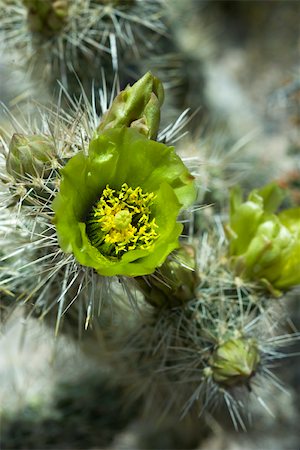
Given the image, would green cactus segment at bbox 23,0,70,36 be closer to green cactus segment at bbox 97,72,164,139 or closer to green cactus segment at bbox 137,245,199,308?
green cactus segment at bbox 97,72,164,139

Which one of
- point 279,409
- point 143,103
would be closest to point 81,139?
point 143,103

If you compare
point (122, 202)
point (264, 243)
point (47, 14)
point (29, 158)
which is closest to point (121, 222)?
point (122, 202)

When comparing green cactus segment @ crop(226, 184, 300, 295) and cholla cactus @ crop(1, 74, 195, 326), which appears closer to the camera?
cholla cactus @ crop(1, 74, 195, 326)

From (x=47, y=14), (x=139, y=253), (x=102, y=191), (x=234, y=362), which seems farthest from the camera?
(x=47, y=14)

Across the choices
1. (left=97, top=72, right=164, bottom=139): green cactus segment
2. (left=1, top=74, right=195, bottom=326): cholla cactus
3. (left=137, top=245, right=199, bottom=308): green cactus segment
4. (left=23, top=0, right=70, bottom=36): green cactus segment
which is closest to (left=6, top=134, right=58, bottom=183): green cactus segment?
(left=1, top=74, right=195, bottom=326): cholla cactus

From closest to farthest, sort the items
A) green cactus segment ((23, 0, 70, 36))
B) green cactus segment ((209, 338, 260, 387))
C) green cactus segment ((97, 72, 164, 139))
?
green cactus segment ((97, 72, 164, 139)), green cactus segment ((209, 338, 260, 387)), green cactus segment ((23, 0, 70, 36))

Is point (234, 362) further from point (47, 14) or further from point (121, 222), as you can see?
point (47, 14)

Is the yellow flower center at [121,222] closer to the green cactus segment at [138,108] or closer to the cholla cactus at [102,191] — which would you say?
the cholla cactus at [102,191]
